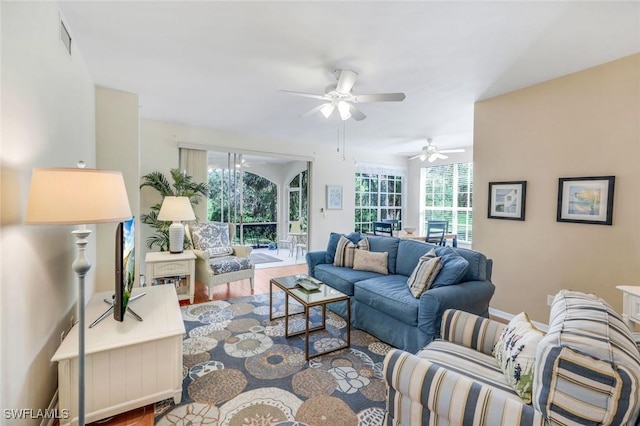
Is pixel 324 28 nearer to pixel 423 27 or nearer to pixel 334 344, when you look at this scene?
pixel 423 27

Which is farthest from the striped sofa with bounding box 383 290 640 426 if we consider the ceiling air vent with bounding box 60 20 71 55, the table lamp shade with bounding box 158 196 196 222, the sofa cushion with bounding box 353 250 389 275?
the table lamp shade with bounding box 158 196 196 222

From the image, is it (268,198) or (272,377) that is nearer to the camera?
(272,377)

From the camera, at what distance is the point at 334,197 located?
6.45 meters

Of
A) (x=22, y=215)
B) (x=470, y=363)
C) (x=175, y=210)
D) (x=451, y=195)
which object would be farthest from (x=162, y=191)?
(x=451, y=195)

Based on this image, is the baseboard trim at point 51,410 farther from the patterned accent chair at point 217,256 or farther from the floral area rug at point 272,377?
the patterned accent chair at point 217,256

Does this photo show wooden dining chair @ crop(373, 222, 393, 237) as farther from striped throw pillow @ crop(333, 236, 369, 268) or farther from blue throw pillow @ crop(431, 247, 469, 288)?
blue throw pillow @ crop(431, 247, 469, 288)

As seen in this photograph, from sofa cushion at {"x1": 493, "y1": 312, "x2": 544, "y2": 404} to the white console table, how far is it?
6.00 feet

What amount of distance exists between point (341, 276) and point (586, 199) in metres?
2.55

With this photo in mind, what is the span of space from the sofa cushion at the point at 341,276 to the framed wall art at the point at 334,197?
9.23 feet

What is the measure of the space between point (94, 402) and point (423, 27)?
10.4 ft

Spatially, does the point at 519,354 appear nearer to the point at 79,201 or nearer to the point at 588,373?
the point at 588,373

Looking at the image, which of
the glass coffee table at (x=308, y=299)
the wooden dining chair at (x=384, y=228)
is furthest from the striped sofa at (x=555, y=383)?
the wooden dining chair at (x=384, y=228)

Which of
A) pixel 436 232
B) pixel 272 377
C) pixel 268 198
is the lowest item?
pixel 272 377

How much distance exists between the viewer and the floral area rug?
5.78 ft
